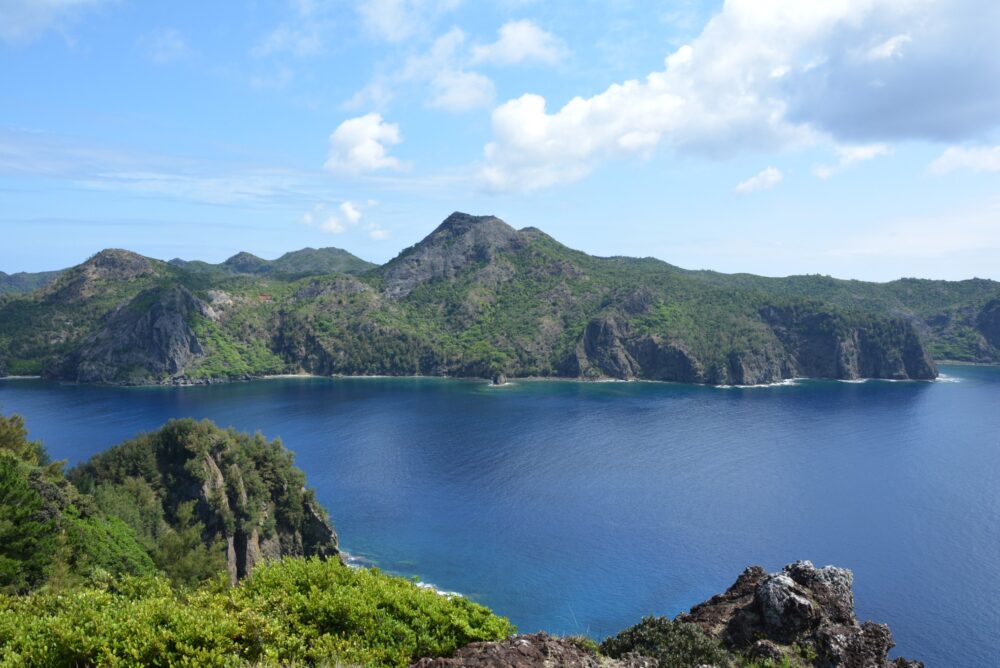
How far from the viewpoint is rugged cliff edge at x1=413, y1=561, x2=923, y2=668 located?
2530 centimetres

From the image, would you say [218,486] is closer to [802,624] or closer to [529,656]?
[529,656]

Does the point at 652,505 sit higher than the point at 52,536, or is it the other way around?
the point at 52,536

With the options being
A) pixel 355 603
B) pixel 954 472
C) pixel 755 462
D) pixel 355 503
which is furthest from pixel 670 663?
pixel 954 472

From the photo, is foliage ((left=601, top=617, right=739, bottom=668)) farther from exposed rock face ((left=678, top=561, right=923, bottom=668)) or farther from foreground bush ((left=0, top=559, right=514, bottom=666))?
foreground bush ((left=0, top=559, right=514, bottom=666))

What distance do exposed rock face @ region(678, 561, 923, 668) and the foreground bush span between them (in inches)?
478

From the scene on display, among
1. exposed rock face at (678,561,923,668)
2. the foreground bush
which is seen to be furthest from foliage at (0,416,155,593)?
exposed rock face at (678,561,923,668)

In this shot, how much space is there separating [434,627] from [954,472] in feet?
471

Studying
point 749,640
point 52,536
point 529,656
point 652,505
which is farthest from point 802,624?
point 652,505

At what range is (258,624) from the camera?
24.1 meters

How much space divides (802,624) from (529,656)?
15541mm

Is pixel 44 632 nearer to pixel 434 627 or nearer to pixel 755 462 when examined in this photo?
pixel 434 627

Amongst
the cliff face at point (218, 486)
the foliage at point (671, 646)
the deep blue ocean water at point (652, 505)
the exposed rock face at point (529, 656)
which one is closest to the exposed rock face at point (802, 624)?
the foliage at point (671, 646)

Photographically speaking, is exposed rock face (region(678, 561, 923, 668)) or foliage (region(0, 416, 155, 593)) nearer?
exposed rock face (region(678, 561, 923, 668))

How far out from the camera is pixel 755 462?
14050 centimetres
